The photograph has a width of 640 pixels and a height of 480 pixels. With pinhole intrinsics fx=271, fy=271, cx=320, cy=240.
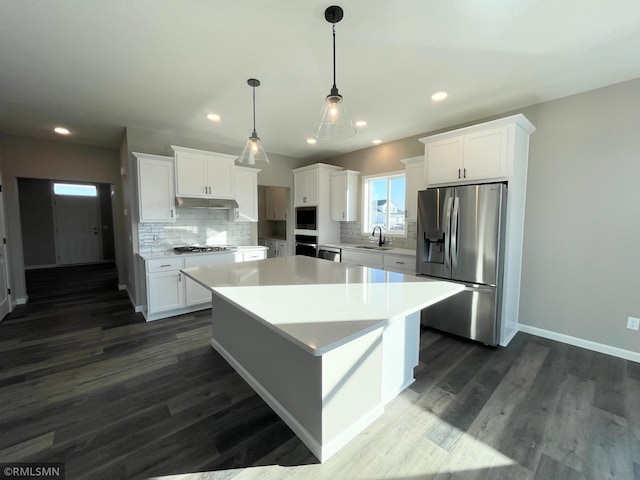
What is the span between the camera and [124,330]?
10.7ft

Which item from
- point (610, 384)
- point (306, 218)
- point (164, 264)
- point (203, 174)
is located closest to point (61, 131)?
point (203, 174)

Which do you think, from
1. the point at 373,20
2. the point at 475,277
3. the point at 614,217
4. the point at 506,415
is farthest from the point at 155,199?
the point at 614,217

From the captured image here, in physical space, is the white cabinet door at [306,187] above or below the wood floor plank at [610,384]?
above

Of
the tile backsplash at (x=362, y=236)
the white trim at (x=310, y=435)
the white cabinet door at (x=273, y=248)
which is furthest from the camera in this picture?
the white cabinet door at (x=273, y=248)

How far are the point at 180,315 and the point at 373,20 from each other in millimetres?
3931

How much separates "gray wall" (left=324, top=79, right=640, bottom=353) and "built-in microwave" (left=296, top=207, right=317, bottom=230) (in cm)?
320

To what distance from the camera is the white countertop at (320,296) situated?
116 cm

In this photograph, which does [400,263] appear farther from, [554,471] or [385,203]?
[554,471]

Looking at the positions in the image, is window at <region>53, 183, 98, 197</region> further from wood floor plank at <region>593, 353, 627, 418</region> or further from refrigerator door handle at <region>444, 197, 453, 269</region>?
wood floor plank at <region>593, 353, 627, 418</region>

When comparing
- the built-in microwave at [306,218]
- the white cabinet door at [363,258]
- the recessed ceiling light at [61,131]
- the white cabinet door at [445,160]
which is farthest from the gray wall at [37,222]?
the white cabinet door at [445,160]

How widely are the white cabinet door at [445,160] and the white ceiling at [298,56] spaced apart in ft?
1.35

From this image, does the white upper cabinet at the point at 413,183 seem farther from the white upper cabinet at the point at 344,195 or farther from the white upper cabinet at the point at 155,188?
the white upper cabinet at the point at 155,188

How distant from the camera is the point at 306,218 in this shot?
5266mm

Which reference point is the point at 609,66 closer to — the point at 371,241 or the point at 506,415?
the point at 506,415
